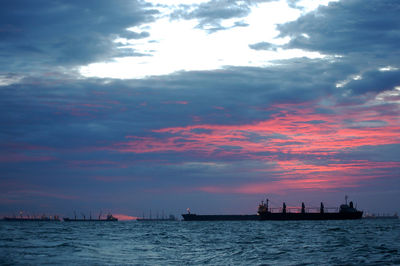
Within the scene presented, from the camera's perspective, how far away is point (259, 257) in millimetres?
48406

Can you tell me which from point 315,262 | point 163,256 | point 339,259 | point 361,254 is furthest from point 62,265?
point 361,254

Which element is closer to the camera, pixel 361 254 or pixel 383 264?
pixel 383 264

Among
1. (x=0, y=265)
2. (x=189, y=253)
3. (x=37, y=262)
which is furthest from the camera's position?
(x=189, y=253)

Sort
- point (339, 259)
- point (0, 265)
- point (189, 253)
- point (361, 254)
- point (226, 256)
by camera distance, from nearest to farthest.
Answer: point (0, 265)
point (339, 259)
point (361, 254)
point (226, 256)
point (189, 253)

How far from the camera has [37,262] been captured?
134ft

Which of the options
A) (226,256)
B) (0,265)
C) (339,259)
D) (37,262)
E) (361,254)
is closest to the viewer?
(0,265)

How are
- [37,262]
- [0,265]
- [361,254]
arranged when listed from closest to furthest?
[0,265], [37,262], [361,254]

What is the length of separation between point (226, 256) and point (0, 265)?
81.1 feet

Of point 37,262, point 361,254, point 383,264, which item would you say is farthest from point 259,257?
point 37,262

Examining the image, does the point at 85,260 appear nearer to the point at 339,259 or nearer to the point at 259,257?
the point at 259,257

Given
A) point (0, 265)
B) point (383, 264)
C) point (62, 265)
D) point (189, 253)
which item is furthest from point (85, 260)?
point (383, 264)

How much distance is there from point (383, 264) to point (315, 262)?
6282 millimetres

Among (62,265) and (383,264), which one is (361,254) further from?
(62,265)

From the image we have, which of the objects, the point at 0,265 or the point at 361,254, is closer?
the point at 0,265
